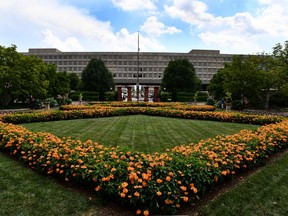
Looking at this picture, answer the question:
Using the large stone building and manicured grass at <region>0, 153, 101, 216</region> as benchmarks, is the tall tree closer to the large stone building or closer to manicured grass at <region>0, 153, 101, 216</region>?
manicured grass at <region>0, 153, 101, 216</region>

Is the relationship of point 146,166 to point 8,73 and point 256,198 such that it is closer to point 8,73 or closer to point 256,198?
point 256,198

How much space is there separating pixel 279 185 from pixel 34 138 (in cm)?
579

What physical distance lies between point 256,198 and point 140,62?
286 ft

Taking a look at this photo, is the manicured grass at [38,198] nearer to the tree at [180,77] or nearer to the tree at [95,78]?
the tree at [95,78]

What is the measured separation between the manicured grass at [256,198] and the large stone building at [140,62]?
8412 centimetres

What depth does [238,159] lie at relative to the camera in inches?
197

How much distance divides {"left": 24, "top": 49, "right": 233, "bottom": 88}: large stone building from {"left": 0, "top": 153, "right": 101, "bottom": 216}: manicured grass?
84.3 meters

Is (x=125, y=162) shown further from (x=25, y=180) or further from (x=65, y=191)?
(x=25, y=180)

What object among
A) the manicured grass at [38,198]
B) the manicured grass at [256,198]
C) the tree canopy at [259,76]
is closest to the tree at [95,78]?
the tree canopy at [259,76]

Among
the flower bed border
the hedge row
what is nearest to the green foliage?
the hedge row

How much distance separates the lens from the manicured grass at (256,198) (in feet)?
11.7

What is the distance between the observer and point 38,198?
3.86m

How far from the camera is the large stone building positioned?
292ft

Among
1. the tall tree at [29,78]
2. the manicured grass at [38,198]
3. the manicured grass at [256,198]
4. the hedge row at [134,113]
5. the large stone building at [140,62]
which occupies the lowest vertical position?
the manicured grass at [38,198]
